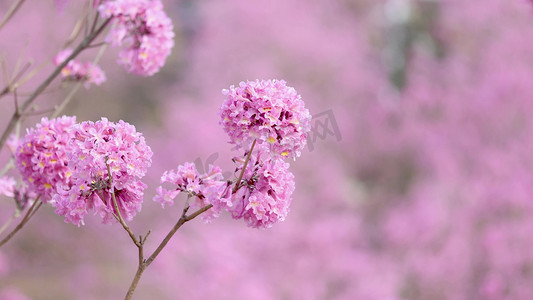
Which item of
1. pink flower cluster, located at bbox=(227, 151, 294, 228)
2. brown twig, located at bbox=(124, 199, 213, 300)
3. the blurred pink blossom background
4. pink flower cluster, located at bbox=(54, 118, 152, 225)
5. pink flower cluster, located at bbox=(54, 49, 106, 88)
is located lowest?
brown twig, located at bbox=(124, 199, 213, 300)

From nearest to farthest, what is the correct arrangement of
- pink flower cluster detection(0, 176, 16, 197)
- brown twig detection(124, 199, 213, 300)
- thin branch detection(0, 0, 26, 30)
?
brown twig detection(124, 199, 213, 300) → pink flower cluster detection(0, 176, 16, 197) → thin branch detection(0, 0, 26, 30)

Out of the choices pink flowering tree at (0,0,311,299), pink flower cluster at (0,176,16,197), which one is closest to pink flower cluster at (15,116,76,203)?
pink flowering tree at (0,0,311,299)

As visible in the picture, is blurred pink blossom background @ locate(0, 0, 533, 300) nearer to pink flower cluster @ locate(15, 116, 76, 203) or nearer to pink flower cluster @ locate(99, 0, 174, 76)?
pink flower cluster @ locate(99, 0, 174, 76)

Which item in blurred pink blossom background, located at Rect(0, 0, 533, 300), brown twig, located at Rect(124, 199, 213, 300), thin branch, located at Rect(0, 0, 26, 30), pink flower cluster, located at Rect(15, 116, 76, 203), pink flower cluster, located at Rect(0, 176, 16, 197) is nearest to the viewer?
brown twig, located at Rect(124, 199, 213, 300)

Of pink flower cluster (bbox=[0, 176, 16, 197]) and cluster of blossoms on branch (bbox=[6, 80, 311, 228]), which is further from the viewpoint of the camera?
pink flower cluster (bbox=[0, 176, 16, 197])

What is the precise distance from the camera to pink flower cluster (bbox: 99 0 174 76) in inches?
48.4

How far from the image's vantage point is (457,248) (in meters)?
3.85

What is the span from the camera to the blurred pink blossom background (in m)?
3.73

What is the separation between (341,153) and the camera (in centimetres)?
531

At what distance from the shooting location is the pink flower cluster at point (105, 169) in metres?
0.85

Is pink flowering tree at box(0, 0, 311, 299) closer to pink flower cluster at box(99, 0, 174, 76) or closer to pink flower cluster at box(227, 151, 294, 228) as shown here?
pink flower cluster at box(227, 151, 294, 228)

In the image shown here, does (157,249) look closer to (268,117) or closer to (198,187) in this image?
(198,187)

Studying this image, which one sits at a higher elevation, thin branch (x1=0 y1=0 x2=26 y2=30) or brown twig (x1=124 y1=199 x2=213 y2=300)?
thin branch (x1=0 y1=0 x2=26 y2=30)

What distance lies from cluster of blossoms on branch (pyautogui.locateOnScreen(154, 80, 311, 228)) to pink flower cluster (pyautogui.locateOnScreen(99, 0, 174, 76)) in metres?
0.44
